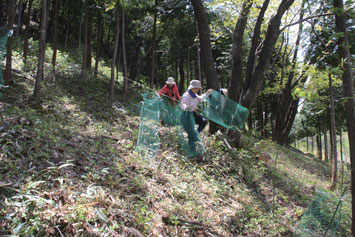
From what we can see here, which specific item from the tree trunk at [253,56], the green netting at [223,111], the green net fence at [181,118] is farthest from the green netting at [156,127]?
the tree trunk at [253,56]

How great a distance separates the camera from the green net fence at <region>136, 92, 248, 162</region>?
5.36 meters

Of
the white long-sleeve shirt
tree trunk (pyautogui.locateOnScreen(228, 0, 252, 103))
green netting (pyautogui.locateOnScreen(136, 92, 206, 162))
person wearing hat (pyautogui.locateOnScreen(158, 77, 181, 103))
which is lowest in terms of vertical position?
green netting (pyautogui.locateOnScreen(136, 92, 206, 162))

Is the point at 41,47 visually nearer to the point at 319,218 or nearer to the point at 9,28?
the point at 9,28

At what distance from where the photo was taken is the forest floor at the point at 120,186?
2.72 meters

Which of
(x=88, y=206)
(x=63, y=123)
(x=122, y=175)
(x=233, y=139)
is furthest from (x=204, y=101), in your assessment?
(x=88, y=206)

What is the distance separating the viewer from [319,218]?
156 inches

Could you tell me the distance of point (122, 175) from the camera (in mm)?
4023

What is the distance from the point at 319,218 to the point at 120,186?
3071 millimetres

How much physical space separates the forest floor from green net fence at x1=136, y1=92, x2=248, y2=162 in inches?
9.7

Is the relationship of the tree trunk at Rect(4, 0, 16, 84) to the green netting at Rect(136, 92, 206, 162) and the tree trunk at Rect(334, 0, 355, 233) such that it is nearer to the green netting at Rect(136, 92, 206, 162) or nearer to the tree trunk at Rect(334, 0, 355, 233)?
the green netting at Rect(136, 92, 206, 162)

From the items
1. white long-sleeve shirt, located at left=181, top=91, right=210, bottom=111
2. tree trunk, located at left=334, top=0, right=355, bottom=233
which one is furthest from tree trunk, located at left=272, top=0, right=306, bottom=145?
tree trunk, located at left=334, top=0, right=355, bottom=233

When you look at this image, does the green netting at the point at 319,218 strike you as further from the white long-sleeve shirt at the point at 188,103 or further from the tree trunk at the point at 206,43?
the tree trunk at the point at 206,43

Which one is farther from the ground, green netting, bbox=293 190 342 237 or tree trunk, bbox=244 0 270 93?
tree trunk, bbox=244 0 270 93

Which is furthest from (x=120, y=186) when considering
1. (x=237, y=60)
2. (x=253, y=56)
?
(x=253, y=56)
